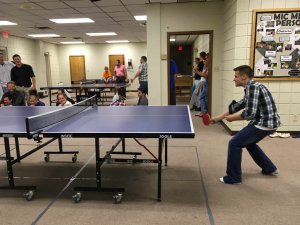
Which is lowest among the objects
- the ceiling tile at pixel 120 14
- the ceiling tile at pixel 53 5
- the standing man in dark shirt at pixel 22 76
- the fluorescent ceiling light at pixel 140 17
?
the standing man in dark shirt at pixel 22 76

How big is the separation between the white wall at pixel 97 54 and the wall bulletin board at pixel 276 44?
10.4 m

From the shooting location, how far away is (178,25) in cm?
623

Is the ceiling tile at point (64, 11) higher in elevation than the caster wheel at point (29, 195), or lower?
higher

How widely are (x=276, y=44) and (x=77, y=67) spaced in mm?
12648

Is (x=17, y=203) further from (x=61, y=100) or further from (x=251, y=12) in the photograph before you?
(x=251, y=12)

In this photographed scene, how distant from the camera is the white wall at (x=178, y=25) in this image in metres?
6.14

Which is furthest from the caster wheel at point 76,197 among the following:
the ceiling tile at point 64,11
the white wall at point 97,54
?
the white wall at point 97,54

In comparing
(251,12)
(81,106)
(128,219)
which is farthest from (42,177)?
(251,12)

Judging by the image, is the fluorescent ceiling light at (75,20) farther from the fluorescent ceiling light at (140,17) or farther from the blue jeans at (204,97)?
the blue jeans at (204,97)

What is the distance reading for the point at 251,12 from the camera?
4.68 meters

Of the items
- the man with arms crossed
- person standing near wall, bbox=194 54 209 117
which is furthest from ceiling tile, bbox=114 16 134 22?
the man with arms crossed

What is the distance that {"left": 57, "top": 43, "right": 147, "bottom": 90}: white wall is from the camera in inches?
590

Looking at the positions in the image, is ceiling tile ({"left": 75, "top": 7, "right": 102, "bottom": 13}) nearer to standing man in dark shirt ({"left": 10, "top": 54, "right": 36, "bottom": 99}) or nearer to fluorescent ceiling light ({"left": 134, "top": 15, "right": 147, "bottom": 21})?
fluorescent ceiling light ({"left": 134, "top": 15, "right": 147, "bottom": 21})

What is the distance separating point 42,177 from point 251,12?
14.2ft
